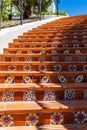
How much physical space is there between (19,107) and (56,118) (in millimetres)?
359

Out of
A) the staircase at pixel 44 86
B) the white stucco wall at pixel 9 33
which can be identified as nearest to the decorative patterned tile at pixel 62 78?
the staircase at pixel 44 86

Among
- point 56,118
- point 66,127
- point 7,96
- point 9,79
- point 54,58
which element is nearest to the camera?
point 66,127

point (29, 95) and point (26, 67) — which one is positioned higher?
point (26, 67)

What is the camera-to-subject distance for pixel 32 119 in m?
2.93

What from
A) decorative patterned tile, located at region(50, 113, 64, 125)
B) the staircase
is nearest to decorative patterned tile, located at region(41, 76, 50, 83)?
the staircase

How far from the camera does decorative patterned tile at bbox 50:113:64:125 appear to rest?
295 centimetres

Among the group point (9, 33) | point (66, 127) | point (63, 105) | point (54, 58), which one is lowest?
point (66, 127)

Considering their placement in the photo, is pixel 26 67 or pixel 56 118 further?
pixel 26 67

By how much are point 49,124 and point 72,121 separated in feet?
0.71

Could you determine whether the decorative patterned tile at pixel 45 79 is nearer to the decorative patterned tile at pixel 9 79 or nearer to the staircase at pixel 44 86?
the staircase at pixel 44 86

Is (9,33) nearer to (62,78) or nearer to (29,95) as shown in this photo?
(62,78)

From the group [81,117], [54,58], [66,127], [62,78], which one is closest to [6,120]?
[66,127]

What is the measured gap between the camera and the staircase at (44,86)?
291 centimetres

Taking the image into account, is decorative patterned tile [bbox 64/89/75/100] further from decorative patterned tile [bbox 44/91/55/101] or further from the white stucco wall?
the white stucco wall
